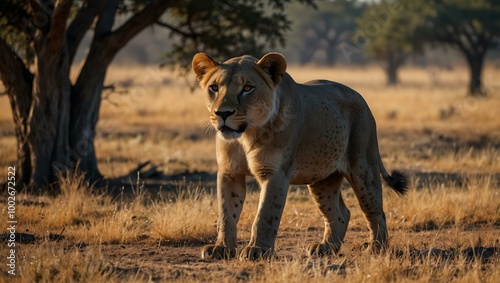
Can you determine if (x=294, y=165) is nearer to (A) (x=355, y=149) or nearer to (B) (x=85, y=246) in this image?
(A) (x=355, y=149)

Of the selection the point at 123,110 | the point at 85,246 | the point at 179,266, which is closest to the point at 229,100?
the point at 179,266

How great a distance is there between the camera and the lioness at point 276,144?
571 centimetres

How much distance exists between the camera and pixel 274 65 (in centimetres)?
582

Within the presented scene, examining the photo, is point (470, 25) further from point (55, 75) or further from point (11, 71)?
point (11, 71)

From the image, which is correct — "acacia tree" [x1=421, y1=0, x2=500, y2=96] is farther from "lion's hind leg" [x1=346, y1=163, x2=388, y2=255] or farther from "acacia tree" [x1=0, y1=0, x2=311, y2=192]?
"lion's hind leg" [x1=346, y1=163, x2=388, y2=255]

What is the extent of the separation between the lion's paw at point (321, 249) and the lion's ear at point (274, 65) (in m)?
1.55

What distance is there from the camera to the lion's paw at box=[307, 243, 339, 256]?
6.55m

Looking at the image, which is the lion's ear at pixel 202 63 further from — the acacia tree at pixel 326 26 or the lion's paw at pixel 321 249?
the acacia tree at pixel 326 26

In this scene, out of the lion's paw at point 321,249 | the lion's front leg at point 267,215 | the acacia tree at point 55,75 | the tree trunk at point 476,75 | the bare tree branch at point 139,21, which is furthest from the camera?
the tree trunk at point 476,75

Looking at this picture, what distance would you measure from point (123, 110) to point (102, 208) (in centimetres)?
1465

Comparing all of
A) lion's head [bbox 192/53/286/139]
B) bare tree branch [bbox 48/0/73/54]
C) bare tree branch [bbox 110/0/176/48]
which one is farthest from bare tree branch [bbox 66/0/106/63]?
lion's head [bbox 192/53/286/139]

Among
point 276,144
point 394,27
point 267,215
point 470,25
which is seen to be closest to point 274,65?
point 276,144

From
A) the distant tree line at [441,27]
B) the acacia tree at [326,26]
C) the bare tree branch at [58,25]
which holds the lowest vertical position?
the bare tree branch at [58,25]

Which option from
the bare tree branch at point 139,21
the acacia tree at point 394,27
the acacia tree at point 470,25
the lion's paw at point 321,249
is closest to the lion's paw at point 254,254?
the lion's paw at point 321,249
